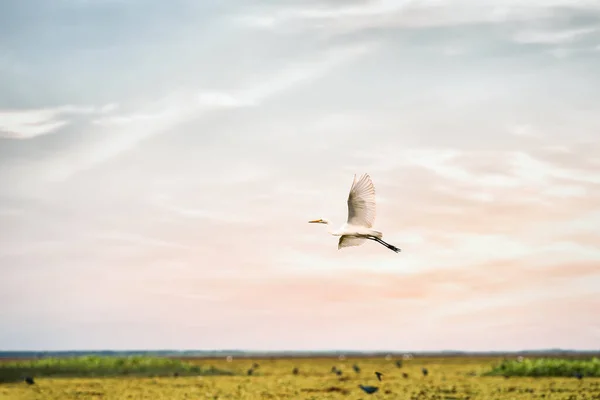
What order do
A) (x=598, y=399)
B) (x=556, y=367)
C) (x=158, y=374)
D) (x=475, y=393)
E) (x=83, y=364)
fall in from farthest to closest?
(x=83, y=364) < (x=158, y=374) < (x=556, y=367) < (x=475, y=393) < (x=598, y=399)

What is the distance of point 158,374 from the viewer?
35812mm

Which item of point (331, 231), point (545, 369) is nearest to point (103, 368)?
point (545, 369)

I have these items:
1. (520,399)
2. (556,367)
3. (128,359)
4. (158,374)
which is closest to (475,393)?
(520,399)

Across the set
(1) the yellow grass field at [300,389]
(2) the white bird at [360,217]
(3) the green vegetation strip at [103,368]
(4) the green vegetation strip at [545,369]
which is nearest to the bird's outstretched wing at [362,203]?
(2) the white bird at [360,217]

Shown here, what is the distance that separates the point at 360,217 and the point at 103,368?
31.7 meters

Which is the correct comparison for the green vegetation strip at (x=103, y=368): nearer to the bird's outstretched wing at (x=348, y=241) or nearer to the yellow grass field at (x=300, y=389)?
the yellow grass field at (x=300, y=389)

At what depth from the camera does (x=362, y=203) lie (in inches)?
342

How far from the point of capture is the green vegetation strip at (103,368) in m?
36.2

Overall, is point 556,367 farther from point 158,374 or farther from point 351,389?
point 158,374

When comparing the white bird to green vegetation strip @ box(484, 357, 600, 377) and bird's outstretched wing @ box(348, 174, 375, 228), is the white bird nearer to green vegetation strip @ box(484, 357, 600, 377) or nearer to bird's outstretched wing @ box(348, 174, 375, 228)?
bird's outstretched wing @ box(348, 174, 375, 228)

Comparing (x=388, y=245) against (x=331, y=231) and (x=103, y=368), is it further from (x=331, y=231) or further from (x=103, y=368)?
(x=103, y=368)

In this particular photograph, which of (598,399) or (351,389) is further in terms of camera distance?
(351,389)

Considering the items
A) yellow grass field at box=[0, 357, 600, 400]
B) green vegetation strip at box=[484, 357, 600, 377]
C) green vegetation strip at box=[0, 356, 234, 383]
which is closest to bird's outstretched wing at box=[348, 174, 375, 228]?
yellow grass field at box=[0, 357, 600, 400]

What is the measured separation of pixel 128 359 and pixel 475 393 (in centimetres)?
2082
